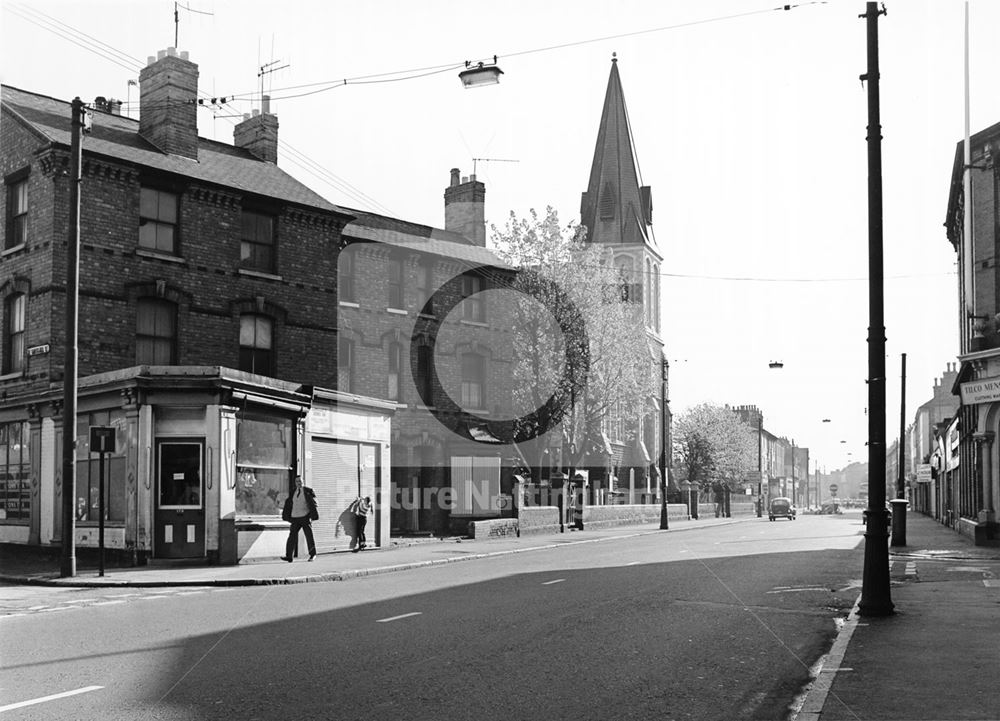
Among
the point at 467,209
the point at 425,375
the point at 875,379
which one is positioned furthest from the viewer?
the point at 467,209

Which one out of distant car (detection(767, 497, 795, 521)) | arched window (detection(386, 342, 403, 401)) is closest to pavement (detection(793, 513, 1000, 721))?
arched window (detection(386, 342, 403, 401))

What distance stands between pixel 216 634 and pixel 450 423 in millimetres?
28746

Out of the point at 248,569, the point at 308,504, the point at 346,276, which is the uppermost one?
the point at 346,276

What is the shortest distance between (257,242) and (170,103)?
461 cm

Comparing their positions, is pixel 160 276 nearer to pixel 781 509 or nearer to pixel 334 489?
pixel 334 489

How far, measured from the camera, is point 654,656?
9484 mm

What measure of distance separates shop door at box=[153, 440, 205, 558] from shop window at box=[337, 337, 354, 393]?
13.1 metres

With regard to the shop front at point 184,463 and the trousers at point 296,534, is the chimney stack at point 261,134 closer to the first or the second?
the shop front at point 184,463

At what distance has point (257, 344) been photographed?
99.3 feet

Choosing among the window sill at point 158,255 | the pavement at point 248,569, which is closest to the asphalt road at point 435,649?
the pavement at point 248,569

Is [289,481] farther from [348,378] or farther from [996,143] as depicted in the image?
[996,143]

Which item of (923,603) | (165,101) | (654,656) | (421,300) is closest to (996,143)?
(421,300)

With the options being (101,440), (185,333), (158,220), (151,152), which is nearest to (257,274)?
(185,333)

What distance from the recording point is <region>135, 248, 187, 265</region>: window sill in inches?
1072
